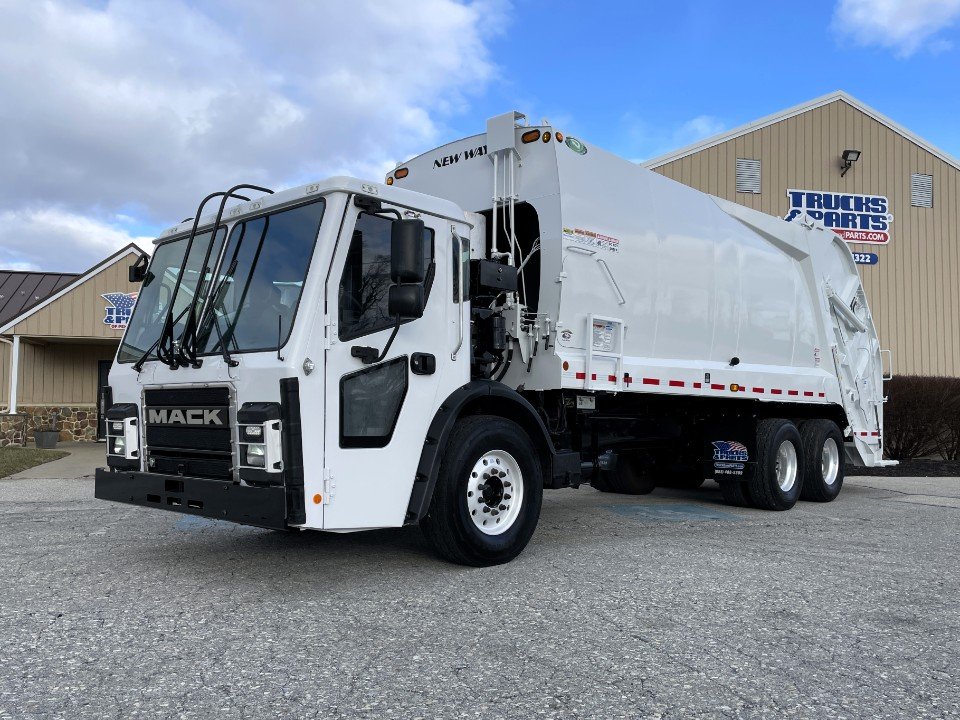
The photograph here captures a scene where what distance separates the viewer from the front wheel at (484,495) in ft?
17.7

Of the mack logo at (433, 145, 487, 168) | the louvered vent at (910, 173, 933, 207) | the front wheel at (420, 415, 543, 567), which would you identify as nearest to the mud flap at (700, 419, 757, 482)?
the front wheel at (420, 415, 543, 567)

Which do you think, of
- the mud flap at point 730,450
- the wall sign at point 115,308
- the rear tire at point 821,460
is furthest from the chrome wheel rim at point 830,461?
the wall sign at point 115,308

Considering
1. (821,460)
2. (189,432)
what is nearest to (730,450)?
(821,460)

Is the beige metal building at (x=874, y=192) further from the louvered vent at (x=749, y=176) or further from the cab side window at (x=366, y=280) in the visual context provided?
the cab side window at (x=366, y=280)

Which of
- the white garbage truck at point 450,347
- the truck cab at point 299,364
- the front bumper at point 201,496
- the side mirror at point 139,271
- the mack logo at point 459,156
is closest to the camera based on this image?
the front bumper at point 201,496

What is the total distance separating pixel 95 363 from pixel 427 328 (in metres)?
17.4

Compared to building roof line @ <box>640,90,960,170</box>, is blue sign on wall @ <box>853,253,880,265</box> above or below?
below

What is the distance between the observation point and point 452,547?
17.9ft

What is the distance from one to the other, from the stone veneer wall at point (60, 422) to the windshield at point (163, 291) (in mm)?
15104

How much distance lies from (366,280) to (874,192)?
62.0ft

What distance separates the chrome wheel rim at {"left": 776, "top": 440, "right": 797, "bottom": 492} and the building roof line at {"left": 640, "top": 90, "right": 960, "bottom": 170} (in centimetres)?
1047

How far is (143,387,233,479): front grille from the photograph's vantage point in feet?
16.0

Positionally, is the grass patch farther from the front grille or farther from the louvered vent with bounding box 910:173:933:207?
the louvered vent with bounding box 910:173:933:207

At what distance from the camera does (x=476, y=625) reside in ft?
14.1
